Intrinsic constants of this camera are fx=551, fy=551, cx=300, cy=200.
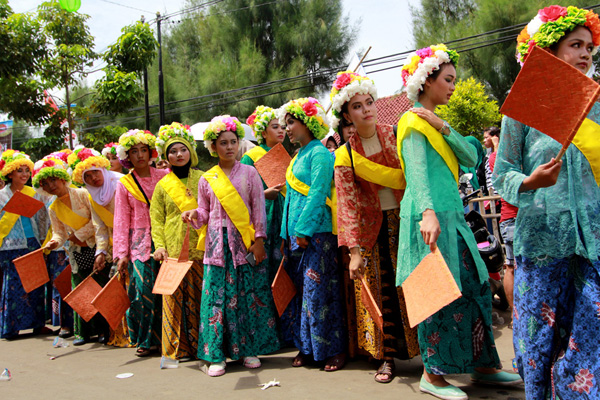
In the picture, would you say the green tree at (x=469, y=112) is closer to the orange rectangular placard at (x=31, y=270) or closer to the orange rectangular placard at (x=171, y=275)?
the orange rectangular placard at (x=31, y=270)

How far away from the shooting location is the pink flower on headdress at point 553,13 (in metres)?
2.59

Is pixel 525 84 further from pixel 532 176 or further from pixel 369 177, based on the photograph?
pixel 369 177

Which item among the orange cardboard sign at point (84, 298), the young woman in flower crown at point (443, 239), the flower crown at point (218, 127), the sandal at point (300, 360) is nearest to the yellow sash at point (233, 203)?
the flower crown at point (218, 127)

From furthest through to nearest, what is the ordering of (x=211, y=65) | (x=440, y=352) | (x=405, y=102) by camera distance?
(x=211, y=65), (x=405, y=102), (x=440, y=352)

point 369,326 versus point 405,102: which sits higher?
point 405,102

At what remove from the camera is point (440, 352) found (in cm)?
323

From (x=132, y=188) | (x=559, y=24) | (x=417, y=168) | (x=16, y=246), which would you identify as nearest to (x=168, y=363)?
(x=132, y=188)

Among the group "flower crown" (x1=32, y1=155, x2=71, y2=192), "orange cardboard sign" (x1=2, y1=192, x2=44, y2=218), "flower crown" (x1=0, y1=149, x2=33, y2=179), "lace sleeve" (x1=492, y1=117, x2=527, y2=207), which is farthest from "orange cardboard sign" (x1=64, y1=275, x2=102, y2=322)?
"lace sleeve" (x1=492, y1=117, x2=527, y2=207)

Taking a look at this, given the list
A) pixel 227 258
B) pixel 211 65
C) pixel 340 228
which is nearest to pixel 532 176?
pixel 340 228

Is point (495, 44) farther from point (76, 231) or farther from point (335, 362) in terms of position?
point (335, 362)

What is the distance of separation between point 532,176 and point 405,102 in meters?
18.5

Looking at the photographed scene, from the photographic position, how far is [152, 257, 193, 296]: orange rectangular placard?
14.4 feet

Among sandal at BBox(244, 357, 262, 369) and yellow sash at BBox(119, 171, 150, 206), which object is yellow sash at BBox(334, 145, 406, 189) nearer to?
sandal at BBox(244, 357, 262, 369)

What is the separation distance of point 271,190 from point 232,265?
88cm
